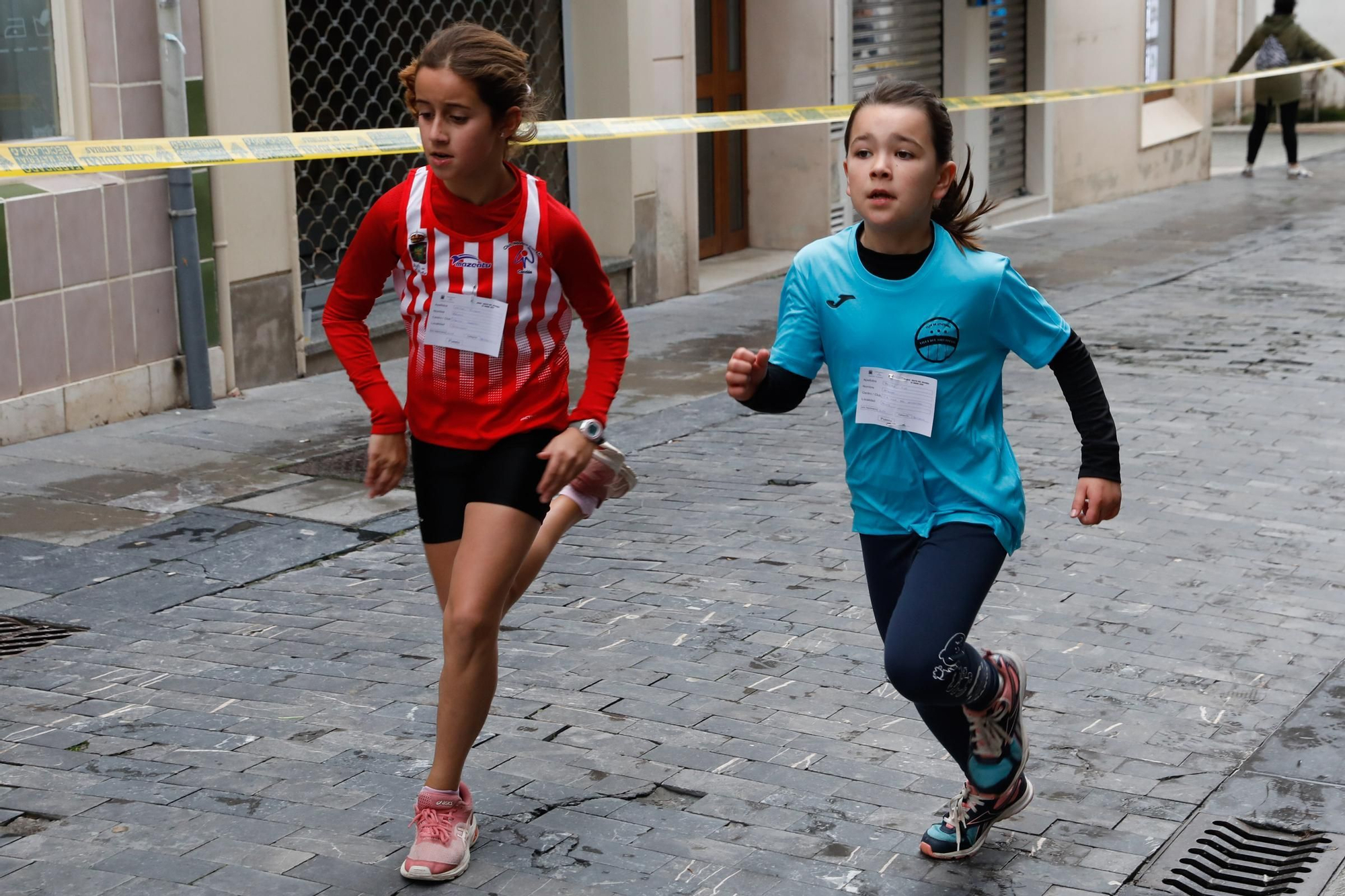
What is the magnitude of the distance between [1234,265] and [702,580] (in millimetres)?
9289

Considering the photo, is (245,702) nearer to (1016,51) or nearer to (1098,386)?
(1098,386)

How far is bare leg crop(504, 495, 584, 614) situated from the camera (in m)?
3.97

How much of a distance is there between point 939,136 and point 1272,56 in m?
17.8

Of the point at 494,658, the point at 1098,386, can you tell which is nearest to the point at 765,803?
the point at 494,658

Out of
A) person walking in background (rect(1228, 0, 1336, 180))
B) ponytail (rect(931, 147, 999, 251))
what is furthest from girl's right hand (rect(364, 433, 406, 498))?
person walking in background (rect(1228, 0, 1336, 180))

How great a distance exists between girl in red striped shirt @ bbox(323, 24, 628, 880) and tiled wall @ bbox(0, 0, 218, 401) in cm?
447

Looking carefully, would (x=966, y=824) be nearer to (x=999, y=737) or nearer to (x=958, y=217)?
(x=999, y=737)

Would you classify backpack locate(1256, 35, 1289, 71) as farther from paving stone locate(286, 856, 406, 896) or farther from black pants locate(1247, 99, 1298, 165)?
paving stone locate(286, 856, 406, 896)

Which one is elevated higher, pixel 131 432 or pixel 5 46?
pixel 5 46

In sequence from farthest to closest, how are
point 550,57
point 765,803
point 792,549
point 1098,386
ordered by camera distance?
point 550,57, point 792,549, point 765,803, point 1098,386

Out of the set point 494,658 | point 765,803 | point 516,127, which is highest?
point 516,127

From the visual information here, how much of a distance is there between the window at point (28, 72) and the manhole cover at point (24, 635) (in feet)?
11.0

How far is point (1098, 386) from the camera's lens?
3.65 metres

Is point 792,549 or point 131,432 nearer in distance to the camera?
point 792,549
